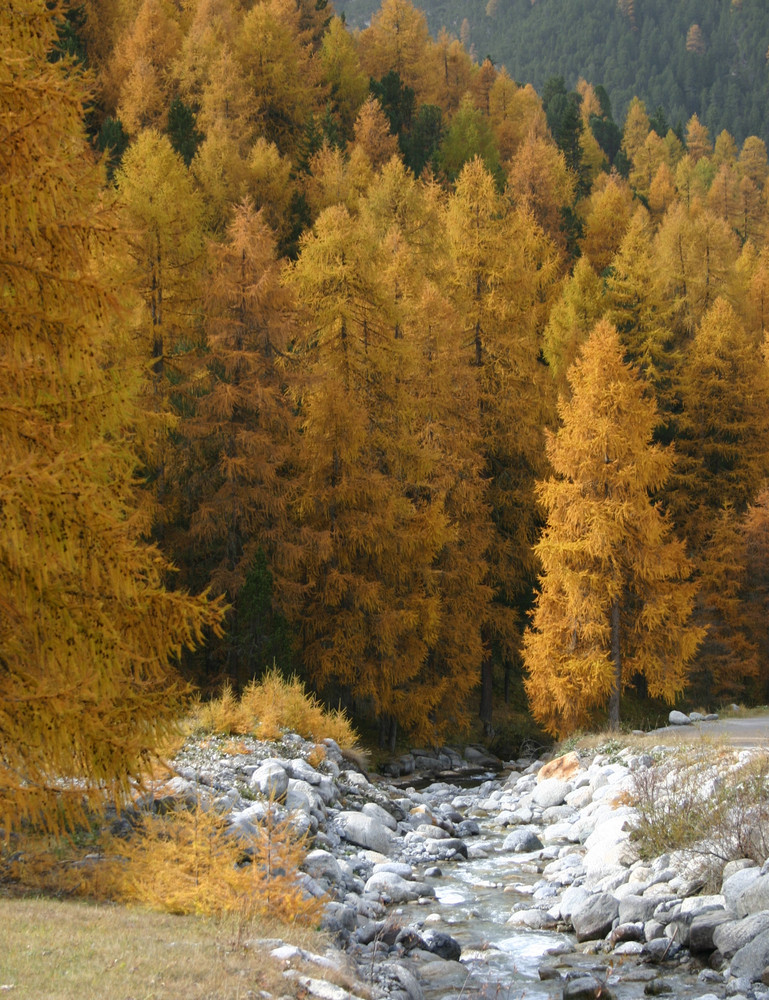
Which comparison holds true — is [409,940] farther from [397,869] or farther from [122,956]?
[122,956]

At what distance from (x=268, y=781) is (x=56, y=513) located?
7.30 m

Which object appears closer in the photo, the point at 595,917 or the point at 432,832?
the point at 595,917

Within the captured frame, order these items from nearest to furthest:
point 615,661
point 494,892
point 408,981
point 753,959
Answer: point 408,981 < point 753,959 < point 494,892 < point 615,661

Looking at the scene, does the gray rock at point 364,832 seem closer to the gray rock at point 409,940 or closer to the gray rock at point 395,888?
the gray rock at point 395,888

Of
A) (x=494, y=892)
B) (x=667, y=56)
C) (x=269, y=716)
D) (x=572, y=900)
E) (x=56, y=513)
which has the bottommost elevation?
(x=494, y=892)

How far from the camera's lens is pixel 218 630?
6.60 meters

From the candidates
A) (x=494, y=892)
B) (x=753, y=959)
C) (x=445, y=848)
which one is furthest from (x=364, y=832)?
(x=753, y=959)

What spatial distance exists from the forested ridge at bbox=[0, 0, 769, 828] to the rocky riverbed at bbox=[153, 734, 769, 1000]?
7.29ft

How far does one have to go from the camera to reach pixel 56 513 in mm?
5777

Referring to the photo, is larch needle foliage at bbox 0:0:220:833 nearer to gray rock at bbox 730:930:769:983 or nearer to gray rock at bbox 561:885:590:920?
gray rock at bbox 730:930:769:983

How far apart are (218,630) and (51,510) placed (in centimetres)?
148

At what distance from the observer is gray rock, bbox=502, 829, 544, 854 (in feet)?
45.8

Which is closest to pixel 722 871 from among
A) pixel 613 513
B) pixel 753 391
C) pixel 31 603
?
pixel 31 603

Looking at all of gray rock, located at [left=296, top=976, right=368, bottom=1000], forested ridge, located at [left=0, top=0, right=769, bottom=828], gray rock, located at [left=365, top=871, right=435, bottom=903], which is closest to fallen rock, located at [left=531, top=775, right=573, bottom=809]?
forested ridge, located at [left=0, top=0, right=769, bottom=828]
